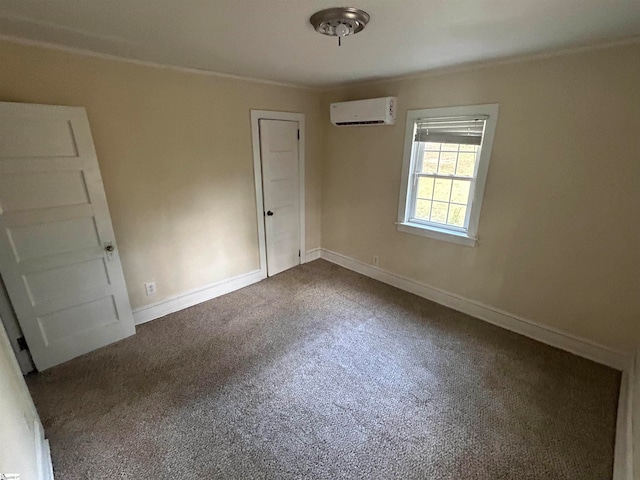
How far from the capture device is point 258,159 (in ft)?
10.9

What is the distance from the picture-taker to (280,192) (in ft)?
12.0

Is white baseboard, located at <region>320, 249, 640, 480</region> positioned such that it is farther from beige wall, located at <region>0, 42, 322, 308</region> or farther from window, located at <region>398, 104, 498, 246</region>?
beige wall, located at <region>0, 42, 322, 308</region>

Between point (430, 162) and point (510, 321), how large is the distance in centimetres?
170

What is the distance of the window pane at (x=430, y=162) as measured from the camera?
2.99 metres

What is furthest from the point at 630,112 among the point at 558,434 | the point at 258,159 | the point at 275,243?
the point at 275,243

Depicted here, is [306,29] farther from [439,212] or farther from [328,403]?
[328,403]

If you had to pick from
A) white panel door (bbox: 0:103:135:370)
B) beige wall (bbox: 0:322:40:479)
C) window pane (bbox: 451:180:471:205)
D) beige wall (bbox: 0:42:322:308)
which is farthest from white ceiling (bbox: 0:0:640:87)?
beige wall (bbox: 0:322:40:479)

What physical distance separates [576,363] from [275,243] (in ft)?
10.2

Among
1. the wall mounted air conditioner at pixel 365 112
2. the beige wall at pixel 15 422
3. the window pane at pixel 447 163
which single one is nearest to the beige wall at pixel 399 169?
the wall mounted air conditioner at pixel 365 112

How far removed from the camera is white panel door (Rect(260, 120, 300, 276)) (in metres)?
3.40

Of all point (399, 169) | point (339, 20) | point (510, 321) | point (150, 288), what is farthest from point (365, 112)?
point (150, 288)

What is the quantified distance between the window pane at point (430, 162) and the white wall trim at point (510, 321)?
1244 mm

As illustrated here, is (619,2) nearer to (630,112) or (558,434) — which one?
(630,112)

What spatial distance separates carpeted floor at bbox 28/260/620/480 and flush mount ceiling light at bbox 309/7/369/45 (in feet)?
7.28
